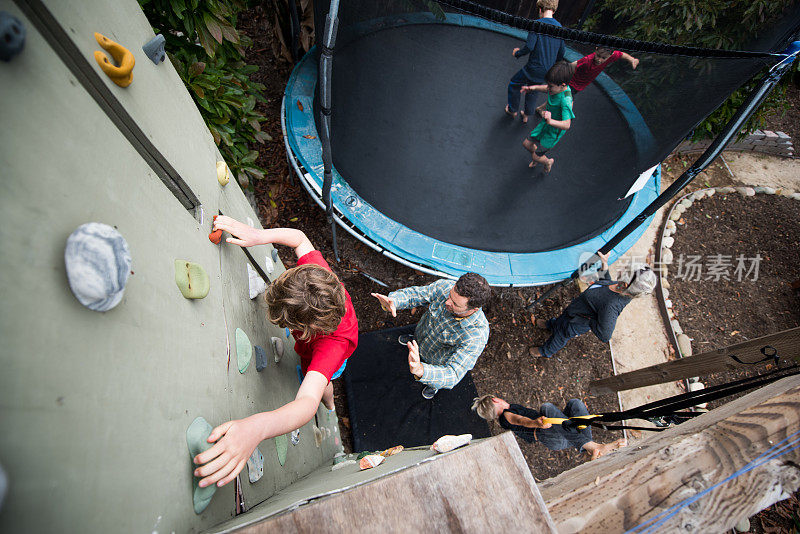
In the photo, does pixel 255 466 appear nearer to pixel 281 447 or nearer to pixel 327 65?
pixel 281 447

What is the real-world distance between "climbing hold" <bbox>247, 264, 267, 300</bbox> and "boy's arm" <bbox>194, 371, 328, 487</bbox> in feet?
1.83

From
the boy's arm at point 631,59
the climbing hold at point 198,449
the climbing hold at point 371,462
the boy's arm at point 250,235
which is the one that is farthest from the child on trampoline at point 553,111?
the climbing hold at point 198,449

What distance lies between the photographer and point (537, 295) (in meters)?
3.17

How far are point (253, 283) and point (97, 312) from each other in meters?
0.89

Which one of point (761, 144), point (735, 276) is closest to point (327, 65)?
point (735, 276)

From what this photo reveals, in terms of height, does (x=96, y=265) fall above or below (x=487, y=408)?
above

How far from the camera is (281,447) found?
4.11 feet

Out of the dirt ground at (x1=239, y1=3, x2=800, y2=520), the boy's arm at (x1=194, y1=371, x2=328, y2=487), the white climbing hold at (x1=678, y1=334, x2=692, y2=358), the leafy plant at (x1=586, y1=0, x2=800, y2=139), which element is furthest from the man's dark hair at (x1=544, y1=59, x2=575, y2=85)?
the boy's arm at (x1=194, y1=371, x2=328, y2=487)

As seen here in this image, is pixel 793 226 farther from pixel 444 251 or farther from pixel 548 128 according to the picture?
pixel 444 251

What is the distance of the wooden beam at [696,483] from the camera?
555mm

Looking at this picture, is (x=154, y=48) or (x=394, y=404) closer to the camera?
(x=154, y=48)

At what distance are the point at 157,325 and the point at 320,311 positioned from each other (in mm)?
503

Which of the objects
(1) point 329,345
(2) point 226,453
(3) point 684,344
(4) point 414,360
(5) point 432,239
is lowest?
(3) point 684,344

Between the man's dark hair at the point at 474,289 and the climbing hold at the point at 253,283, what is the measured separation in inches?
32.8
